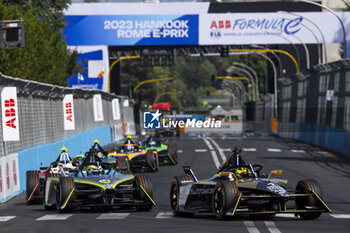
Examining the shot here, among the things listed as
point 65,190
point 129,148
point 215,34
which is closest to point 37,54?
point 215,34

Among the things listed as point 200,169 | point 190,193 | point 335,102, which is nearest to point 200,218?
point 190,193

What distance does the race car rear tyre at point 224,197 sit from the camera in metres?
12.2

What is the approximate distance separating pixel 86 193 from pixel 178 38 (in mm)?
49496

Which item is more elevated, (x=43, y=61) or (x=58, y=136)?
(x=43, y=61)

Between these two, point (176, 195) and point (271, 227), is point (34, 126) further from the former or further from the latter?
point (271, 227)

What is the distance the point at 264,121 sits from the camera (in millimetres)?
72812

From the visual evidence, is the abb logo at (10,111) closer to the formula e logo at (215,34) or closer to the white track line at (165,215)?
the white track line at (165,215)

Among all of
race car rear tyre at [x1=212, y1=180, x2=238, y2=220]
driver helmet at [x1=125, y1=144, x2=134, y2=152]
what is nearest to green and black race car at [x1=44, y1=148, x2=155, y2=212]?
race car rear tyre at [x1=212, y1=180, x2=238, y2=220]

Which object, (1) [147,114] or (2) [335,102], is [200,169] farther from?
(1) [147,114]

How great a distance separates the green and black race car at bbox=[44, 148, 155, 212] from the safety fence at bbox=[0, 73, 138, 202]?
3.58 meters

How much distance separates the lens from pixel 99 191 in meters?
14.9

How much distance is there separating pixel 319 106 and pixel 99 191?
1108 inches

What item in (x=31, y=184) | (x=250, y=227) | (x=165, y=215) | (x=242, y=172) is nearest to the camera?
(x=250, y=227)

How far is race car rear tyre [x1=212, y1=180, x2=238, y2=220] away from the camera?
12.2 metres
